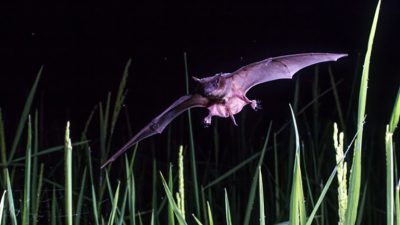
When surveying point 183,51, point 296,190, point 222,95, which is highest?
point 183,51

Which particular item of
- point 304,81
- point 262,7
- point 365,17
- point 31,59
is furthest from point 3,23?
point 365,17

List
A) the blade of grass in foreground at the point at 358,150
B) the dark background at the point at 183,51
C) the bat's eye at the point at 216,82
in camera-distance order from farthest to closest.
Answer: the dark background at the point at 183,51
the bat's eye at the point at 216,82
the blade of grass in foreground at the point at 358,150

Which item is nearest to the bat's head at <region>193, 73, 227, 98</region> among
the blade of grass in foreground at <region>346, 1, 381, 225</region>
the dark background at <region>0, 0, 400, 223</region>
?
the blade of grass in foreground at <region>346, 1, 381, 225</region>

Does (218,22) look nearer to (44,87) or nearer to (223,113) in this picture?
(44,87)

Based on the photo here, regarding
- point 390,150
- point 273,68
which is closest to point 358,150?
point 390,150

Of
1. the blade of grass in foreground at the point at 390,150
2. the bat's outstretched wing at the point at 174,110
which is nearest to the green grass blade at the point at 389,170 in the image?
the blade of grass in foreground at the point at 390,150

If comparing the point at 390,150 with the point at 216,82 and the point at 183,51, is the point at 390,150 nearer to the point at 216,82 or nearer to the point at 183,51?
the point at 216,82

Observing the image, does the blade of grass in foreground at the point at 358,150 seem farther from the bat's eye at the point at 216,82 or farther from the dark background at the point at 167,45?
the dark background at the point at 167,45
